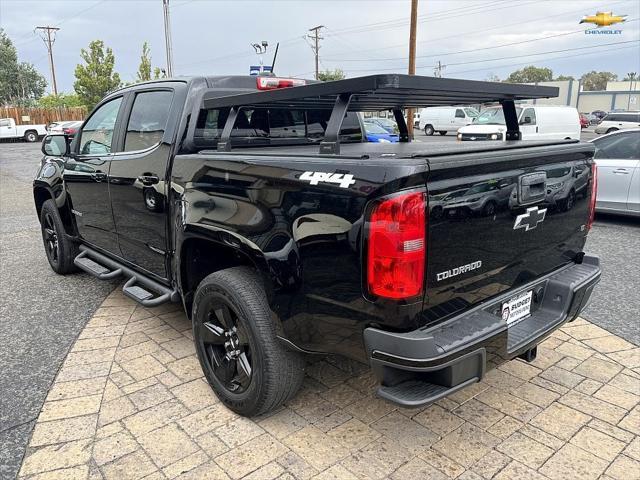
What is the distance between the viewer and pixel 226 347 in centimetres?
292

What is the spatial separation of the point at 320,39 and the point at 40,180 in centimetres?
6315

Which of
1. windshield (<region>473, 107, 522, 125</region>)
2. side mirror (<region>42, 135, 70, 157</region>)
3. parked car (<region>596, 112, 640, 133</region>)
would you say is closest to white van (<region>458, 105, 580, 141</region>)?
windshield (<region>473, 107, 522, 125</region>)

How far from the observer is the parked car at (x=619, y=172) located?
23.9 feet

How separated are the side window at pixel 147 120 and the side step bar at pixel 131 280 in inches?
38.3

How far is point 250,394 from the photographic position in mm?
2729

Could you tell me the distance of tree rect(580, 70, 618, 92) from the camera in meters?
113

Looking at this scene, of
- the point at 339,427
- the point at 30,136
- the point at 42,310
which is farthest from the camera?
the point at 30,136

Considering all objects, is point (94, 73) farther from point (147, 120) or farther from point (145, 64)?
point (147, 120)

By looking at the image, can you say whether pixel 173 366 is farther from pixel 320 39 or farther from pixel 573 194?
pixel 320 39

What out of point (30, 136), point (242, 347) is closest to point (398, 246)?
point (242, 347)

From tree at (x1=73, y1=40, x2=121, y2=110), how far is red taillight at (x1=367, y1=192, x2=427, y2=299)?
1662 inches

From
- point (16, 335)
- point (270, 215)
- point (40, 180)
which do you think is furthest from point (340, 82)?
point (40, 180)

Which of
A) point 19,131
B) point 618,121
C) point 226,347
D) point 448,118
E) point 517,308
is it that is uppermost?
point 448,118

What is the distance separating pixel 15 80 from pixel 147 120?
221 feet
